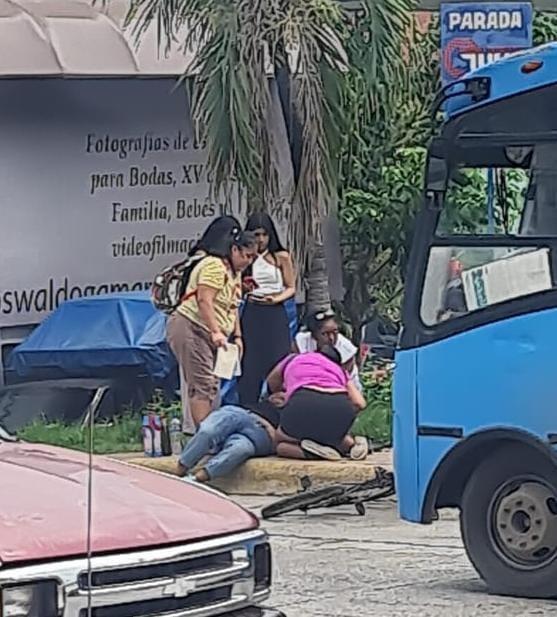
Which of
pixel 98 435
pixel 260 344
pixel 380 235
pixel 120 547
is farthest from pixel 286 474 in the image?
pixel 120 547

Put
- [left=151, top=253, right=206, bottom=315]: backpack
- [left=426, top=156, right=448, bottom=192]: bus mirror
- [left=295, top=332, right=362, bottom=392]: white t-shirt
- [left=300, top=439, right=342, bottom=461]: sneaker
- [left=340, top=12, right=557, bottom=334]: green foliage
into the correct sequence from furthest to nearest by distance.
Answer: [left=340, top=12, right=557, bottom=334]: green foliage → [left=151, top=253, right=206, bottom=315]: backpack → [left=295, top=332, right=362, bottom=392]: white t-shirt → [left=300, top=439, right=342, bottom=461]: sneaker → [left=426, top=156, right=448, bottom=192]: bus mirror

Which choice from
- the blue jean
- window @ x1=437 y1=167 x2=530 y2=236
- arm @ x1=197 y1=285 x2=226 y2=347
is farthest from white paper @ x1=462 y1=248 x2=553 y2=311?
arm @ x1=197 y1=285 x2=226 y2=347

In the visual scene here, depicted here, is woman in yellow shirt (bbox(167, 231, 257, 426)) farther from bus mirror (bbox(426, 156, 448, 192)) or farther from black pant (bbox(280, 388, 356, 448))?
bus mirror (bbox(426, 156, 448, 192))

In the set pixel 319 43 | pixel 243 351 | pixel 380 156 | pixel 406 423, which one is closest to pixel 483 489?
pixel 406 423

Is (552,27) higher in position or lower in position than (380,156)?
higher

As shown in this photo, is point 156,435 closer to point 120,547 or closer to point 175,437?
point 175,437

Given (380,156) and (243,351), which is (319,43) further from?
(380,156)

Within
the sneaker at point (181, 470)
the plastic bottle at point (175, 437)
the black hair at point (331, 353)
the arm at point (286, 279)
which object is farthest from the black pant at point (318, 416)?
the arm at point (286, 279)

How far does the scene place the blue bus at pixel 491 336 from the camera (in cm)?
936

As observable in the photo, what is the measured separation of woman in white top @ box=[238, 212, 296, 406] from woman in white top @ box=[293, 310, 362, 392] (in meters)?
0.54

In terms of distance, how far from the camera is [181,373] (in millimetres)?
14328

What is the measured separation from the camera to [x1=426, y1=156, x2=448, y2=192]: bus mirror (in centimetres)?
980

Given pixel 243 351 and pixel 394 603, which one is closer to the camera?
pixel 394 603

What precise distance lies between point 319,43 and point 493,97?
209 inches
